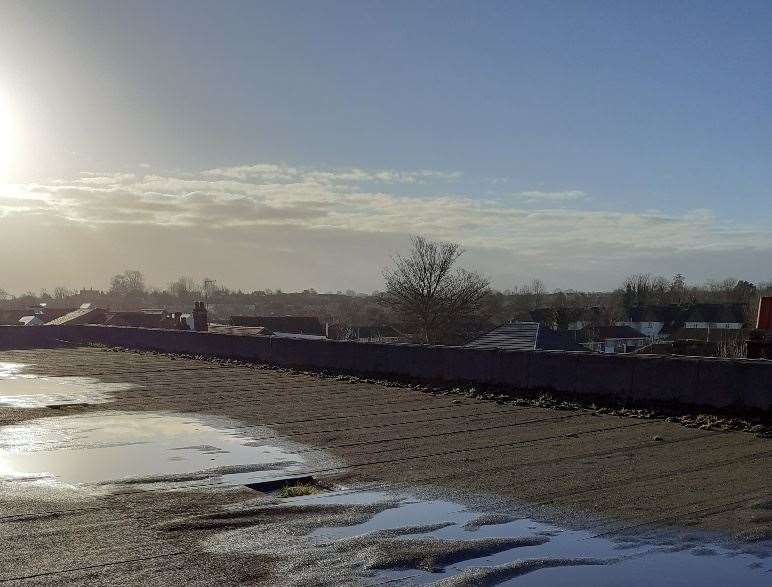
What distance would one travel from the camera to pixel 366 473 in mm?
9055

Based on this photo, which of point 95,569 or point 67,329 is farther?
point 67,329

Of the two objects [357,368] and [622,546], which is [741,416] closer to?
[622,546]

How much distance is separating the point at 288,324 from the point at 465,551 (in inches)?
2452

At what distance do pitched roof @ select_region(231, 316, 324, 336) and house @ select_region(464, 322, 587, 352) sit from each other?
31600mm

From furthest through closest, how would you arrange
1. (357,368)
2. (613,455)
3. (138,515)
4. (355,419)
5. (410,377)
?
(357,368), (410,377), (355,419), (613,455), (138,515)

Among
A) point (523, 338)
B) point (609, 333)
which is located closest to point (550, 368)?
point (523, 338)

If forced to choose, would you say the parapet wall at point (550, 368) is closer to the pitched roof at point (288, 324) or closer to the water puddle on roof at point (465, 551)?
the water puddle on roof at point (465, 551)

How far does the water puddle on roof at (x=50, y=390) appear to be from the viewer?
53.2 feet

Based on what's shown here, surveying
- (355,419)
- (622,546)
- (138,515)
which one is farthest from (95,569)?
(355,419)

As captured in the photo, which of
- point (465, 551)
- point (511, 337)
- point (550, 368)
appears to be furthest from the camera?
point (511, 337)

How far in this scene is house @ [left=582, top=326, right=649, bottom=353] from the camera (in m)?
85.4

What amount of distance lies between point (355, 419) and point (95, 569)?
7.95 metres

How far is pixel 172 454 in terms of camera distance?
1036 centimetres

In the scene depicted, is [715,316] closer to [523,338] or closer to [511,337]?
[511,337]
